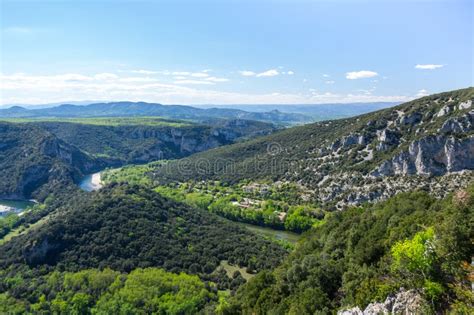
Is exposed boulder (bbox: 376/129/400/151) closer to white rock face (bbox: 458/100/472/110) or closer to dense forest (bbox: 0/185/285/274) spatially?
white rock face (bbox: 458/100/472/110)

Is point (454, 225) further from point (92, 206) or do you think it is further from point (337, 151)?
point (337, 151)

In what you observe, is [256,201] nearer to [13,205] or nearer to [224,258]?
[224,258]

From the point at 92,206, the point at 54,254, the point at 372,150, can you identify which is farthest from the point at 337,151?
the point at 54,254

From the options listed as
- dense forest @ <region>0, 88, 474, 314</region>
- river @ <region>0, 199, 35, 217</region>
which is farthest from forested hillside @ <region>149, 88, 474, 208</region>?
river @ <region>0, 199, 35, 217</region>

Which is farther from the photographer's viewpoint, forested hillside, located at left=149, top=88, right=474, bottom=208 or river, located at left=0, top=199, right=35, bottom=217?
river, located at left=0, top=199, right=35, bottom=217

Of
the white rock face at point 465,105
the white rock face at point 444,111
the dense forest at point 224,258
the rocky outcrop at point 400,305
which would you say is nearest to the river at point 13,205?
the dense forest at point 224,258

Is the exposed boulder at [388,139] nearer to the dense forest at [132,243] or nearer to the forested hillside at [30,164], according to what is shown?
the dense forest at [132,243]
